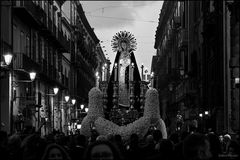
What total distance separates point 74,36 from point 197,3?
22450mm

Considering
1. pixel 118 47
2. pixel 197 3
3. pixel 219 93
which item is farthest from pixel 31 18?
pixel 197 3

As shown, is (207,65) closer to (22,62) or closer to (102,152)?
(22,62)

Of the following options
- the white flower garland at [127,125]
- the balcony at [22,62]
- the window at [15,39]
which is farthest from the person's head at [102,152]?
the window at [15,39]

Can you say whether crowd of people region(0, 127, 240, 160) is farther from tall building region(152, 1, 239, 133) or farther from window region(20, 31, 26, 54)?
window region(20, 31, 26, 54)

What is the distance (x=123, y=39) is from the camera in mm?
38750

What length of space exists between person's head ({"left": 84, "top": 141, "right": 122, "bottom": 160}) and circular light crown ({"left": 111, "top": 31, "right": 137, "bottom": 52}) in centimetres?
3006

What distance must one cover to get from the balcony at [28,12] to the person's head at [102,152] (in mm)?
30887

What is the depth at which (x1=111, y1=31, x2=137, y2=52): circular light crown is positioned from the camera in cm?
3875

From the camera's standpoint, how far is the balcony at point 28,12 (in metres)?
39.5

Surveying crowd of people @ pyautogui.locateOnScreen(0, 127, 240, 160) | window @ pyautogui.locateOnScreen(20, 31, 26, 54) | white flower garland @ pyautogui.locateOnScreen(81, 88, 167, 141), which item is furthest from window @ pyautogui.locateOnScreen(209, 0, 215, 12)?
crowd of people @ pyautogui.locateOnScreen(0, 127, 240, 160)

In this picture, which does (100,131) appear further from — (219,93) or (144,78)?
(219,93)

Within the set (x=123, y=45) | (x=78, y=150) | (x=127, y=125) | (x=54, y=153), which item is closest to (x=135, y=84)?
(x=123, y=45)

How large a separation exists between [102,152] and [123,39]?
30.4m

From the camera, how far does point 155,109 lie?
2809 cm
